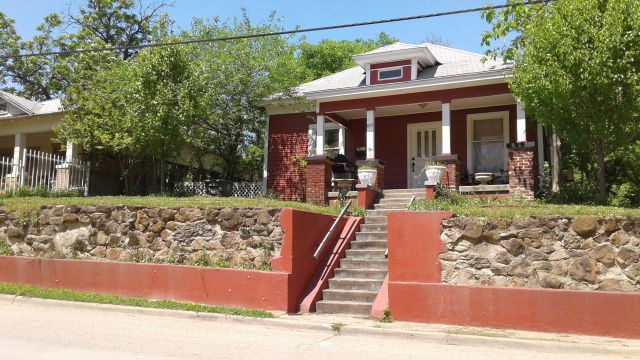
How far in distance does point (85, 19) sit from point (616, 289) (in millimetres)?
31780

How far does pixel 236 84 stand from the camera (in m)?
18.6

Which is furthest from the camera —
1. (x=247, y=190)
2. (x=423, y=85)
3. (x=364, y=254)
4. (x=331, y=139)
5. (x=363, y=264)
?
(x=331, y=139)

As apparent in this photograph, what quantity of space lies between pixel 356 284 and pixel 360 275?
317 mm

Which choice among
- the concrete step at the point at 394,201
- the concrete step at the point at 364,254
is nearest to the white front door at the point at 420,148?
the concrete step at the point at 394,201

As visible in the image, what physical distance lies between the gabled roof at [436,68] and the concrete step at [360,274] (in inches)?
337

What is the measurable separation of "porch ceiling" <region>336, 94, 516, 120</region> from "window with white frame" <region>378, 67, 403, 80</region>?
115cm

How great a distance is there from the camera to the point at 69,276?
10.9m

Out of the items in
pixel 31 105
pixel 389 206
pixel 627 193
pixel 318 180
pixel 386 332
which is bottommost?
pixel 386 332

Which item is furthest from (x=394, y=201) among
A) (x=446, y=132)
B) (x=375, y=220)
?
(x=446, y=132)

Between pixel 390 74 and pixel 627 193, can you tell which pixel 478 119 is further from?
pixel 627 193

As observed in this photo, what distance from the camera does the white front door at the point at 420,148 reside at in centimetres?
1850

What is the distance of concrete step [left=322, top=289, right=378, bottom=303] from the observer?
9445 mm

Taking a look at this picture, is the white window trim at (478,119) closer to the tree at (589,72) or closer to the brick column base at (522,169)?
the brick column base at (522,169)

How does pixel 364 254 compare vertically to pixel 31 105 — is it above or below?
below
